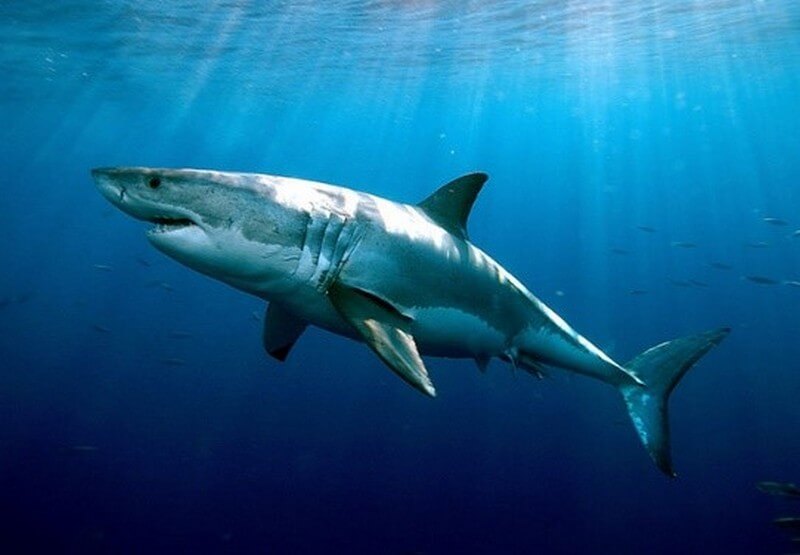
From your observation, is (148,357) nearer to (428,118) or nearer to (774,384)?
(774,384)

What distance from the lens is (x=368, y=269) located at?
4.06 metres

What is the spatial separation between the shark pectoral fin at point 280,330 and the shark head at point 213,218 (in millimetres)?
1381

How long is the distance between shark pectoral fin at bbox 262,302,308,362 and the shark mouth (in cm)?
168

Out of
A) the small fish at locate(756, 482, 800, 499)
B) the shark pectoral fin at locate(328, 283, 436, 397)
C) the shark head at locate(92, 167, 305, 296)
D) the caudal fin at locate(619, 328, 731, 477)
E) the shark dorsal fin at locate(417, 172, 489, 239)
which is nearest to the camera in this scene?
the shark pectoral fin at locate(328, 283, 436, 397)

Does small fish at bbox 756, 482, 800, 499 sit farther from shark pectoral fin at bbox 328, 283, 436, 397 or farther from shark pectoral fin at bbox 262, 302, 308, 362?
shark pectoral fin at bbox 262, 302, 308, 362

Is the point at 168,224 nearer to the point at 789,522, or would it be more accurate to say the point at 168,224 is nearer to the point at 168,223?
the point at 168,223

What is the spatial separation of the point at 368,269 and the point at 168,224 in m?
1.29

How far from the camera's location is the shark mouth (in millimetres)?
3463

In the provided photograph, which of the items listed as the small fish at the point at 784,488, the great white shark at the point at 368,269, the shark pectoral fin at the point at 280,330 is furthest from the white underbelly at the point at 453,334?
the small fish at the point at 784,488

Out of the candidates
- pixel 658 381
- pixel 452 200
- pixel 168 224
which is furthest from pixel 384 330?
pixel 658 381

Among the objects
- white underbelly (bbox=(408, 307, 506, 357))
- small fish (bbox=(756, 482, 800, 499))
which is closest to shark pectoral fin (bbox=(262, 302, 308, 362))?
white underbelly (bbox=(408, 307, 506, 357))

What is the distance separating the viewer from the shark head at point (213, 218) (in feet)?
11.1

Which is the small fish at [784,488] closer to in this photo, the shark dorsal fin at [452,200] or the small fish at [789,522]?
the small fish at [789,522]

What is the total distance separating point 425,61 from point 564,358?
26.7 m
